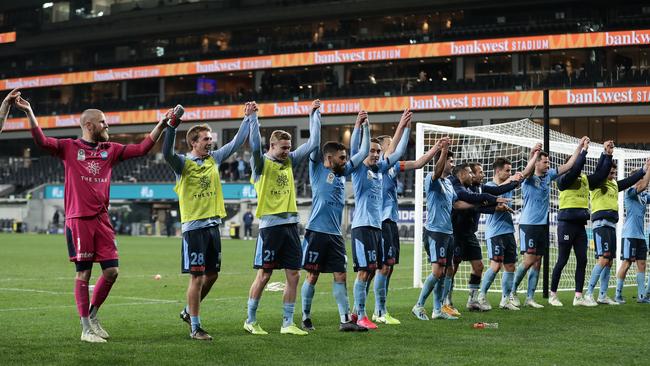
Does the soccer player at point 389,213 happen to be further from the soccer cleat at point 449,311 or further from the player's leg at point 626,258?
the player's leg at point 626,258

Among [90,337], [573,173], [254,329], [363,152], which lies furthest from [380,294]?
[573,173]

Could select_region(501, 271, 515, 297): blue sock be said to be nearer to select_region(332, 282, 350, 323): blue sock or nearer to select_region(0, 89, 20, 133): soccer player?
select_region(332, 282, 350, 323): blue sock

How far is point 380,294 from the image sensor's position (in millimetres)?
12164

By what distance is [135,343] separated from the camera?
961 cm

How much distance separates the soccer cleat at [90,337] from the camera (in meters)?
9.54

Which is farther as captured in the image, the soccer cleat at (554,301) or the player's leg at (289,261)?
the soccer cleat at (554,301)

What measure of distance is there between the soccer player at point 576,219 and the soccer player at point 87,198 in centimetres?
804

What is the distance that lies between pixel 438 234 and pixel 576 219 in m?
3.53

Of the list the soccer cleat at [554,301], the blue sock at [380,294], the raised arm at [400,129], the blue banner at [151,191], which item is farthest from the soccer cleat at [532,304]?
the blue banner at [151,191]

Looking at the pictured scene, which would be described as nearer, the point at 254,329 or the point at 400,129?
the point at 254,329

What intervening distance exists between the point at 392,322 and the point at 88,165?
455cm

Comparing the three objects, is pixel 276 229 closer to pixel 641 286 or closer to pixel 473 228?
pixel 473 228

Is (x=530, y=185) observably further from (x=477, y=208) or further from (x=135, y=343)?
(x=135, y=343)

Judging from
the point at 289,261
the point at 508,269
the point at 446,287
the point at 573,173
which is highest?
the point at 573,173
